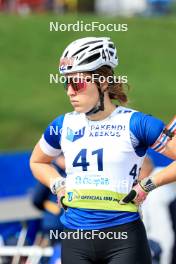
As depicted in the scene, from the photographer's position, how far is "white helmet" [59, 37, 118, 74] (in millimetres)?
4699

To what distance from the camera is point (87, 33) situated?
25.1 m

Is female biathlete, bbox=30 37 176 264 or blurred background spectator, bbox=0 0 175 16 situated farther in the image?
blurred background spectator, bbox=0 0 175 16

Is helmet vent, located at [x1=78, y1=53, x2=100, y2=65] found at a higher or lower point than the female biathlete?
higher

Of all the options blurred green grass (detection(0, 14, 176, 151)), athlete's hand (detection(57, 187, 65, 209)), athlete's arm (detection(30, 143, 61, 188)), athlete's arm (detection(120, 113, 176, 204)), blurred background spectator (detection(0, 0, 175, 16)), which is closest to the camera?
athlete's arm (detection(120, 113, 176, 204))

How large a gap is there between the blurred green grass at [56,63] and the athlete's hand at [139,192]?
15.5m

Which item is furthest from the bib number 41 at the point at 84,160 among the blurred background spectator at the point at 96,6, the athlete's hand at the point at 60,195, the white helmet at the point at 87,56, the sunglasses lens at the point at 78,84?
the blurred background spectator at the point at 96,6

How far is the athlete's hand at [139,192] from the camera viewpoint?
458 cm

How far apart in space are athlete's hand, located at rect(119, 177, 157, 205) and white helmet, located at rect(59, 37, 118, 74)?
2.31 feet

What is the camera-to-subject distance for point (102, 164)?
4633 millimetres

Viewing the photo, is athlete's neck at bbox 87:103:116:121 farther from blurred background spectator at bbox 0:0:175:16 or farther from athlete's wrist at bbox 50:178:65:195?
blurred background spectator at bbox 0:0:175:16

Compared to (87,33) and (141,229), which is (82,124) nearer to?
(141,229)

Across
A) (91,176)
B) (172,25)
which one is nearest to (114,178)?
(91,176)

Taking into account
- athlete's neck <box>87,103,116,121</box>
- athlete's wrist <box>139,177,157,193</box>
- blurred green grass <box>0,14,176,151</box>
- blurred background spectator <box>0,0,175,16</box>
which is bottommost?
athlete's wrist <box>139,177,157,193</box>

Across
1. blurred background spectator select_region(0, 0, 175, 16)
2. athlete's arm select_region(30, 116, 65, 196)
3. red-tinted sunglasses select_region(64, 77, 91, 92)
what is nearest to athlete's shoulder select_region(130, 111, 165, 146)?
red-tinted sunglasses select_region(64, 77, 91, 92)
